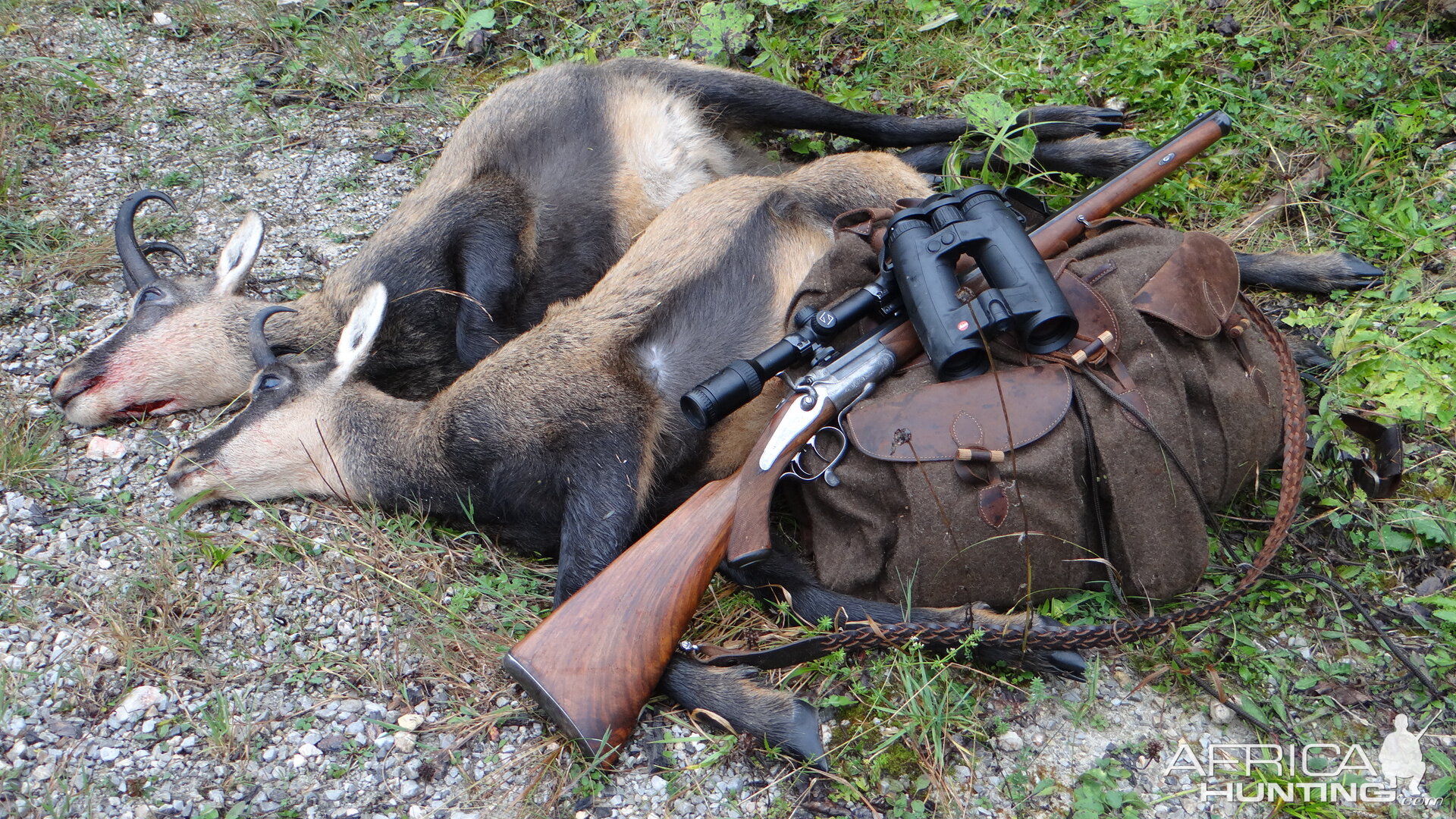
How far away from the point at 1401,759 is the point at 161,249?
5.95 metres

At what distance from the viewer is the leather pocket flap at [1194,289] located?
3143mm

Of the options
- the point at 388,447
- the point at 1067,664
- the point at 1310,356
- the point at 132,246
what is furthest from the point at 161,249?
the point at 1310,356

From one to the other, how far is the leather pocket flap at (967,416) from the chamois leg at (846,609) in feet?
1.90

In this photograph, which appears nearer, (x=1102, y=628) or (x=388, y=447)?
(x=1102, y=628)

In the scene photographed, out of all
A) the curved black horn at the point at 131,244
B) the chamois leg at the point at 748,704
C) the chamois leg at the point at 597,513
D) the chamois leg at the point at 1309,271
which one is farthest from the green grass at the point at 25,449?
the chamois leg at the point at 1309,271

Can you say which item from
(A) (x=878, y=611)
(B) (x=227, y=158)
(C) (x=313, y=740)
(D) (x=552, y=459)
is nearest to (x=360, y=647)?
(C) (x=313, y=740)

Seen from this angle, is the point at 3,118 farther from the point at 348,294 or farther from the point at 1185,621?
the point at 1185,621

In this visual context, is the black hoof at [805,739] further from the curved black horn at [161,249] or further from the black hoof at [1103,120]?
the curved black horn at [161,249]

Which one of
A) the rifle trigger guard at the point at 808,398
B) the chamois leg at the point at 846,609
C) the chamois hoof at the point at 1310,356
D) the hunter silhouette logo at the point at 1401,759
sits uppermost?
the rifle trigger guard at the point at 808,398

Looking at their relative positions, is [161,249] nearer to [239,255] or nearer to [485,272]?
[239,255]

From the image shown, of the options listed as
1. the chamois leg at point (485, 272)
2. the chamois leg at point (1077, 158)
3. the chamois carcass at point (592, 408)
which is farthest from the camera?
the chamois leg at point (485, 272)

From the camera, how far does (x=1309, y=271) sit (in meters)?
4.09

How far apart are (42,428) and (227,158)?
88.7 inches

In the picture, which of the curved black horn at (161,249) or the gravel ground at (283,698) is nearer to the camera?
the gravel ground at (283,698)
